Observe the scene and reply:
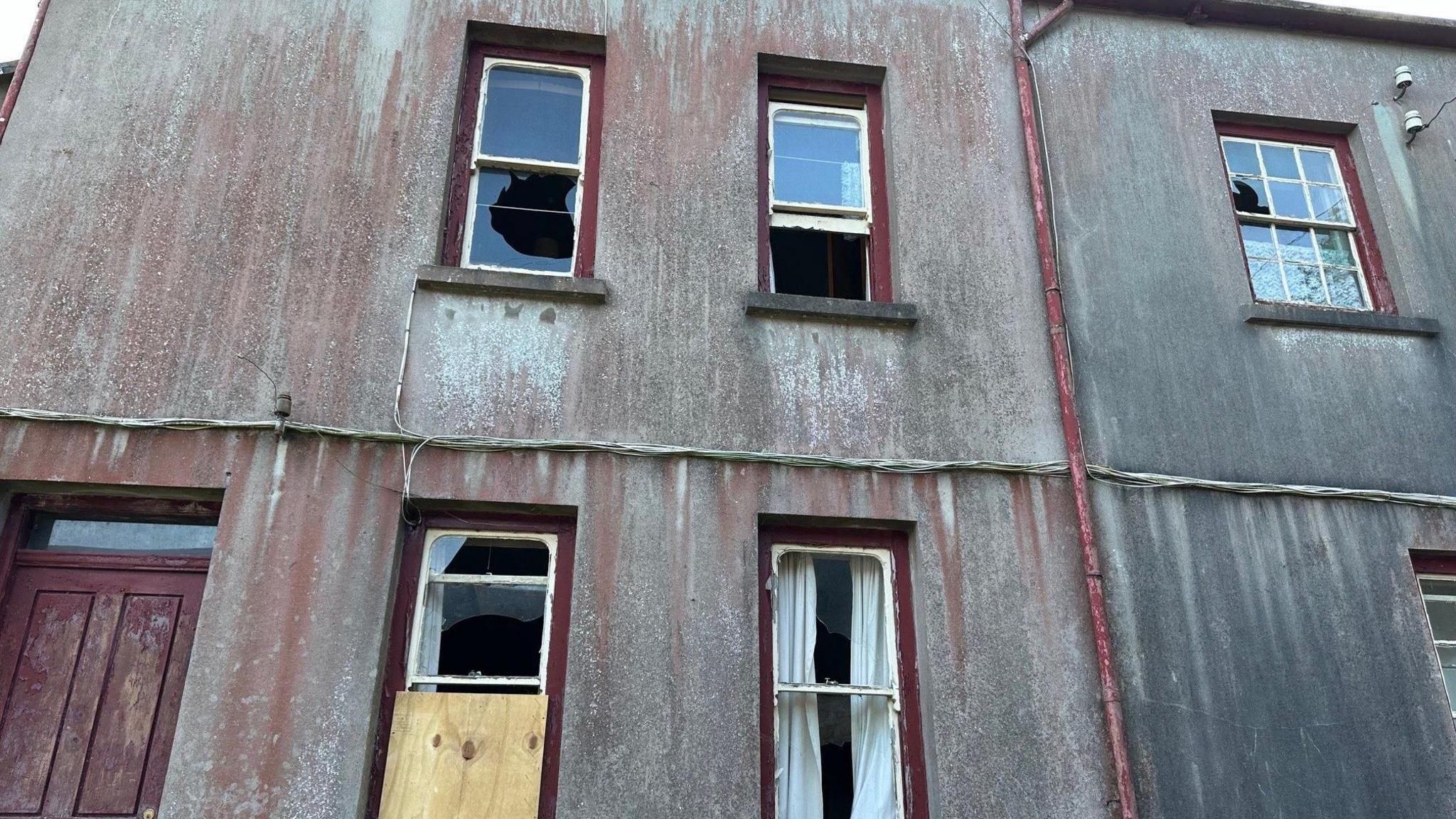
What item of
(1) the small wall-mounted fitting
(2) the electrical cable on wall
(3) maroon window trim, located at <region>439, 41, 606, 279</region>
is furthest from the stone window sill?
(1) the small wall-mounted fitting

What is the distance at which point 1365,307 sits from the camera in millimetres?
7172

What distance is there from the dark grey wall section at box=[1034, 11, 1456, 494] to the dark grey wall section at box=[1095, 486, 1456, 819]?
0.33 m

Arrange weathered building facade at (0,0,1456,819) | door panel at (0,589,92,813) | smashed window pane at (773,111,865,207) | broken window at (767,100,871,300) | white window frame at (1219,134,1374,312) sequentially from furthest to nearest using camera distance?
white window frame at (1219,134,1374,312) → smashed window pane at (773,111,865,207) → broken window at (767,100,871,300) → weathered building facade at (0,0,1456,819) → door panel at (0,589,92,813)

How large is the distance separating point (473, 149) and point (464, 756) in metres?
3.86

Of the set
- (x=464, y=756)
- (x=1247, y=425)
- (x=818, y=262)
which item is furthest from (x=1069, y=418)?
(x=464, y=756)

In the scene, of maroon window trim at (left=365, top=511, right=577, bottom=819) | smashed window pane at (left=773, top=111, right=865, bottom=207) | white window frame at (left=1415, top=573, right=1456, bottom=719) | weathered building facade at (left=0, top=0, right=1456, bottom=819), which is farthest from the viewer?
smashed window pane at (left=773, top=111, right=865, bottom=207)

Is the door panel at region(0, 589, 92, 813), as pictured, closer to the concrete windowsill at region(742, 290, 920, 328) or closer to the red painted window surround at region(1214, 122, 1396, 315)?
the concrete windowsill at region(742, 290, 920, 328)

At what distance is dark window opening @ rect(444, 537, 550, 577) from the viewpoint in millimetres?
5594

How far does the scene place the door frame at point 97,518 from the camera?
5.36 m

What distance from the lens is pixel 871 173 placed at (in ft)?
22.8

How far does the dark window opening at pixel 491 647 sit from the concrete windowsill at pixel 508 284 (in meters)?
1.93

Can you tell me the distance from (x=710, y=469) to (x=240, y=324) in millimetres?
2875

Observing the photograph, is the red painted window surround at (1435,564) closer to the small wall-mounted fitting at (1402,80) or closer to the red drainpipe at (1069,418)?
the red drainpipe at (1069,418)

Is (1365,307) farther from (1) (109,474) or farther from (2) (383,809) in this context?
(1) (109,474)
